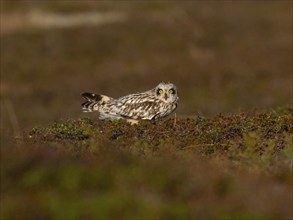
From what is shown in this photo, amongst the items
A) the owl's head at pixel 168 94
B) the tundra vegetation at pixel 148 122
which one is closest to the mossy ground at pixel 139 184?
the tundra vegetation at pixel 148 122

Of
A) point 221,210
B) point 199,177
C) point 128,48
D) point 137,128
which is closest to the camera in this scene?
point 221,210

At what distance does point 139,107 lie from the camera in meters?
16.0

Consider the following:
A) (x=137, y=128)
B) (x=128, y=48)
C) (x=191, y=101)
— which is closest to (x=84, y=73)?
(x=128, y=48)

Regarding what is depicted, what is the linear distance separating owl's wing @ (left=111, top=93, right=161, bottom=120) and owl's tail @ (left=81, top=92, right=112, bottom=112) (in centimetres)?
60

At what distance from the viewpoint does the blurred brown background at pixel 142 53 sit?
40281 millimetres

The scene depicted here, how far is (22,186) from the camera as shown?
9.77 m

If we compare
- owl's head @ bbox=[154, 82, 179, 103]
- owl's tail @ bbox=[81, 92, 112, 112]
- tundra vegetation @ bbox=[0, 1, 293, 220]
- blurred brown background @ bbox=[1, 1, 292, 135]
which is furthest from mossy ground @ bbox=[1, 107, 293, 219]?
blurred brown background @ bbox=[1, 1, 292, 135]

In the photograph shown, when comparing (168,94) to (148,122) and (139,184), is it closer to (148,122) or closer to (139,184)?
(148,122)

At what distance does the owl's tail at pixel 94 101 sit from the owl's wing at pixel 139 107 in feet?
1.97

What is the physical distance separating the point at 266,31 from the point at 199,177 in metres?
46.0

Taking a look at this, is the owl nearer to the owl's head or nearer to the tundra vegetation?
the owl's head

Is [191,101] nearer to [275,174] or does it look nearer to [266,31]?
[266,31]

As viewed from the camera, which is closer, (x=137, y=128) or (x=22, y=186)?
(x=22, y=186)

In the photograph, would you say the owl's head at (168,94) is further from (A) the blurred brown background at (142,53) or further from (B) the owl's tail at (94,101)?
(A) the blurred brown background at (142,53)
